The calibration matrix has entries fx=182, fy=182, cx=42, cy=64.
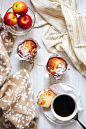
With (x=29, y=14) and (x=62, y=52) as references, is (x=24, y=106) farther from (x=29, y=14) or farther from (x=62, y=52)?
(x=29, y=14)

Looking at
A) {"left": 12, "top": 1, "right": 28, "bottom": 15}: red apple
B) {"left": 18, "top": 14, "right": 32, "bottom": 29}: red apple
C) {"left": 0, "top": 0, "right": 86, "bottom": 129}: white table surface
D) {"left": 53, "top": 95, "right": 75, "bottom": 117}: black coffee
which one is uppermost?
{"left": 12, "top": 1, "right": 28, "bottom": 15}: red apple

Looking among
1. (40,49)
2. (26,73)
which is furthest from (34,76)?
(40,49)

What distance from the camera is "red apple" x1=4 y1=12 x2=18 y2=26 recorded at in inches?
37.0

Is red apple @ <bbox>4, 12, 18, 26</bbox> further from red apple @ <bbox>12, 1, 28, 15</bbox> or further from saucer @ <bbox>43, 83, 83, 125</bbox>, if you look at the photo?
saucer @ <bbox>43, 83, 83, 125</bbox>

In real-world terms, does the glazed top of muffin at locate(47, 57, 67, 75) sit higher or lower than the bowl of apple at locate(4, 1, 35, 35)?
lower

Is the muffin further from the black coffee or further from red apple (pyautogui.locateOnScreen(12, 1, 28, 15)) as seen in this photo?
red apple (pyautogui.locateOnScreen(12, 1, 28, 15))

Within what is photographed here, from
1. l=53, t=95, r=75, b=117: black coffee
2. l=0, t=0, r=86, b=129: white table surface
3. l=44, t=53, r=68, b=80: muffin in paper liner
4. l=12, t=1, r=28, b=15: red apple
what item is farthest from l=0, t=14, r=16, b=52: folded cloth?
l=53, t=95, r=75, b=117: black coffee

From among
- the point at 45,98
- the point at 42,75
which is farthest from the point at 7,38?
the point at 45,98

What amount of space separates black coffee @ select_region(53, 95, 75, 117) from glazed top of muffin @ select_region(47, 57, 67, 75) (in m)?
0.13

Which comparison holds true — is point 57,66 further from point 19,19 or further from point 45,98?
point 19,19

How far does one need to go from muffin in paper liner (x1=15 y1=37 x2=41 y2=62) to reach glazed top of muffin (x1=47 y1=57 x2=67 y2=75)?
0.11m

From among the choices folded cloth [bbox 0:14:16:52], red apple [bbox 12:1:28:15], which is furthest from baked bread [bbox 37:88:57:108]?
red apple [bbox 12:1:28:15]

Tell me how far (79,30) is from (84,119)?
485mm

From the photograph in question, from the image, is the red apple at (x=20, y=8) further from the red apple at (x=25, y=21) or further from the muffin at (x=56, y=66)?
the muffin at (x=56, y=66)
